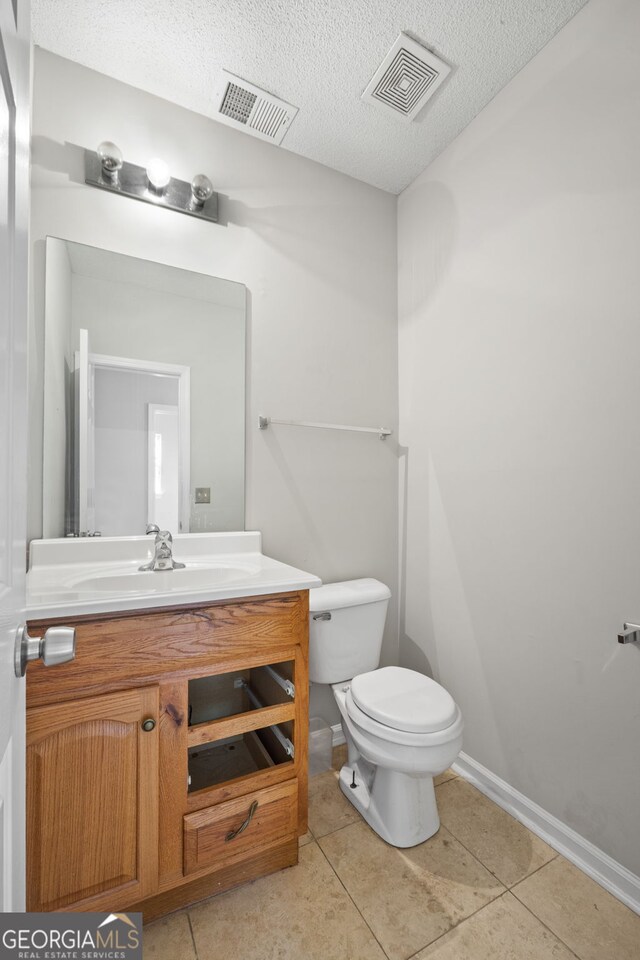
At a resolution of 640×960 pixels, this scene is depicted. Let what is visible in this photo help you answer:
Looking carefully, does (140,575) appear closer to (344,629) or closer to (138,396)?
(138,396)

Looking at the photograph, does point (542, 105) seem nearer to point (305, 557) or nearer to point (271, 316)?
point (271, 316)

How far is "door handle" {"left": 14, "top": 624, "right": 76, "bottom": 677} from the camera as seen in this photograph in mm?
541

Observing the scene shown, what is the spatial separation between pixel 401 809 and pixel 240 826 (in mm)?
539

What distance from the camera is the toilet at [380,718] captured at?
127 cm

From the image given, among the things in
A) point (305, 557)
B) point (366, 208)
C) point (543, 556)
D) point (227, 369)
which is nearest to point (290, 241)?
point (366, 208)

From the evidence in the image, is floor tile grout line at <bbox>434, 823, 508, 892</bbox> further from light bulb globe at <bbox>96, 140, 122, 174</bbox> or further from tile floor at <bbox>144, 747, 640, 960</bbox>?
light bulb globe at <bbox>96, 140, 122, 174</bbox>

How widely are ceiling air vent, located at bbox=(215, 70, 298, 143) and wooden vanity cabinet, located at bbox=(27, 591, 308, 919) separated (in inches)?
71.9

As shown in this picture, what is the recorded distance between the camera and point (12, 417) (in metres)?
0.53

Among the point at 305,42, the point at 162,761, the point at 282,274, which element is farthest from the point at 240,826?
the point at 305,42

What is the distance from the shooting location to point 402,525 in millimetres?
2102

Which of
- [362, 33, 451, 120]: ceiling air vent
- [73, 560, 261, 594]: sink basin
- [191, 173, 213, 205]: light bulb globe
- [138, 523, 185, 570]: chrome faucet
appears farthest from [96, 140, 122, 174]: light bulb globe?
[73, 560, 261, 594]: sink basin

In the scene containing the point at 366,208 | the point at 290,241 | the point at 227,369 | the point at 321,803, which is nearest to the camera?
the point at 321,803

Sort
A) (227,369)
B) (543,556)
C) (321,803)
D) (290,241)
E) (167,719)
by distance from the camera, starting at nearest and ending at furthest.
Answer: (167,719)
(543,556)
(321,803)
(227,369)
(290,241)

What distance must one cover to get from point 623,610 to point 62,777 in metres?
1.51
